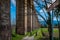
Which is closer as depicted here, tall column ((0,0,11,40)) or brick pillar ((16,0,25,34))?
tall column ((0,0,11,40))

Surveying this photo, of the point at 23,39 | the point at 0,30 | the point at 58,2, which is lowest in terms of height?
the point at 23,39

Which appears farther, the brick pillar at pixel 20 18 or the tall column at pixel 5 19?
the brick pillar at pixel 20 18

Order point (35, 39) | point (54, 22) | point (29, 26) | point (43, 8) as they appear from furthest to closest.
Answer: point (29, 26) → point (35, 39) → point (43, 8) → point (54, 22)

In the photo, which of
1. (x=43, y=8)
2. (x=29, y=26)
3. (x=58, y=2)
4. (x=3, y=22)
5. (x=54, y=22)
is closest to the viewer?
(x=58, y=2)

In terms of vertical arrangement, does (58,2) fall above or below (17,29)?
above

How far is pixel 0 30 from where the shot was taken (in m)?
6.63

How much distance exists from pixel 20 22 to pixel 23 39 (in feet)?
11.5

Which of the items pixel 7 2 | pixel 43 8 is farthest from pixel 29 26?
pixel 7 2

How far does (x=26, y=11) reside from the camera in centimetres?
1634

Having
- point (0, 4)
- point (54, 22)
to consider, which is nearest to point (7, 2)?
point (0, 4)

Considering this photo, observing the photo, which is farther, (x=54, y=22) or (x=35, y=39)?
(x=35, y=39)

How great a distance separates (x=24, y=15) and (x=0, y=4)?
9.74 m

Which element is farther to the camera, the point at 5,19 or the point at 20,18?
the point at 20,18

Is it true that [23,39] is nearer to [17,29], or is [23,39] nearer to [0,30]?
[17,29]
